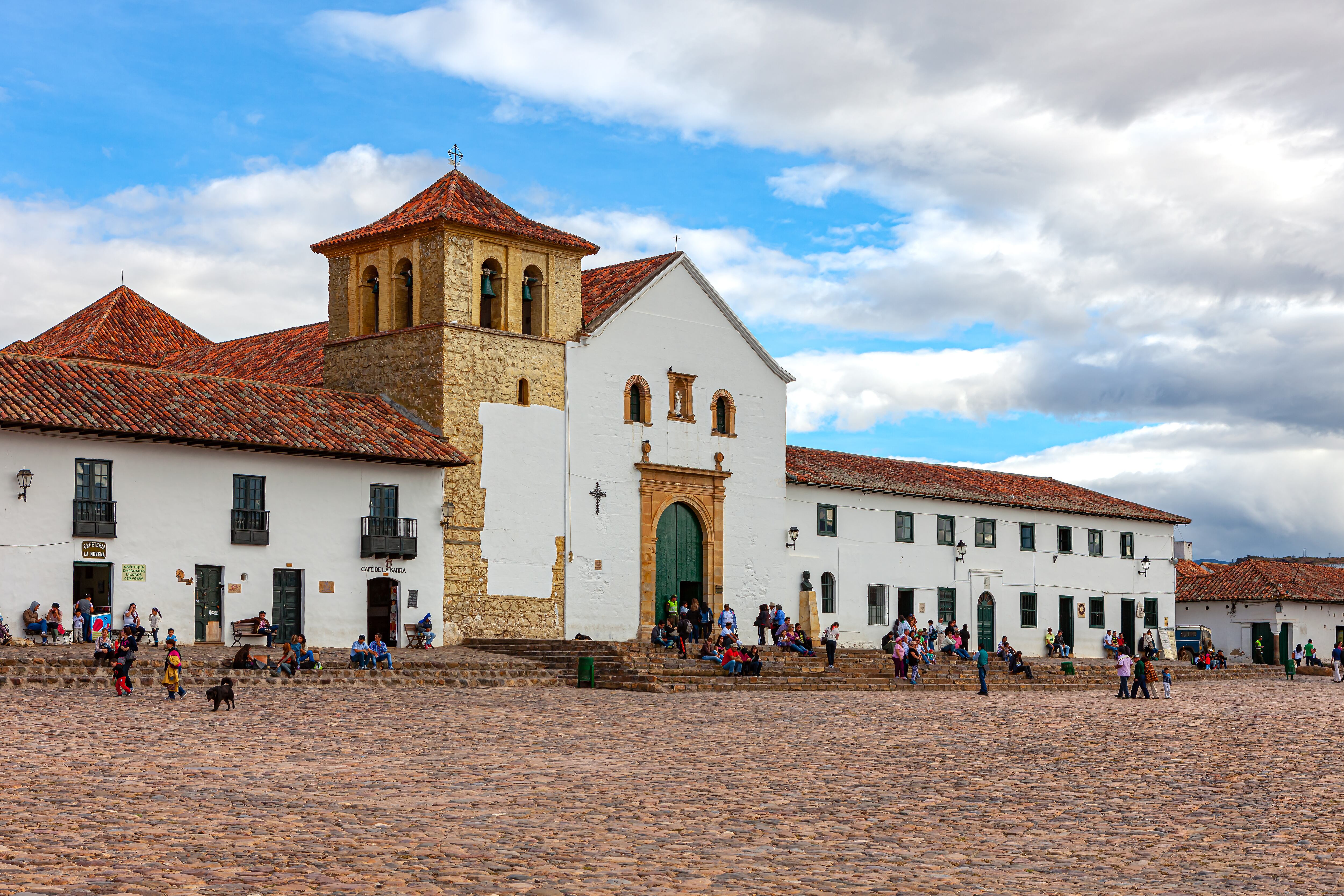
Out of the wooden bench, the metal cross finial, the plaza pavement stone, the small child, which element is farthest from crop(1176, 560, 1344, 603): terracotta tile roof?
the small child

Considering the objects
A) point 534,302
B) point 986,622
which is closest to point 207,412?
point 534,302

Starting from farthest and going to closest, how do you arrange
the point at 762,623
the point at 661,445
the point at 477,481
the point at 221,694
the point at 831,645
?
the point at 762,623
the point at 661,445
the point at 477,481
the point at 831,645
the point at 221,694

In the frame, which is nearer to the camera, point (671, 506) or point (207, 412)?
point (207, 412)

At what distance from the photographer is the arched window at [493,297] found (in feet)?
123

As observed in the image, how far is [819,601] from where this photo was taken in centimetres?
4406

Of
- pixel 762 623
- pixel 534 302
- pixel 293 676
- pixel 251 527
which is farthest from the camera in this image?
pixel 762 623

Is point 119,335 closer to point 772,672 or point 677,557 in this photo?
point 677,557

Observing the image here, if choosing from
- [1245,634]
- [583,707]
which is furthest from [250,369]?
[1245,634]

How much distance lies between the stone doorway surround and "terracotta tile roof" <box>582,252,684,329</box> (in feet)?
13.2

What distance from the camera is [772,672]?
3375 centimetres

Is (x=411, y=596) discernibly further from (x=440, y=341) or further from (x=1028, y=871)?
(x=1028, y=871)

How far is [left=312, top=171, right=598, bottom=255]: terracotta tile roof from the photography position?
36.7m

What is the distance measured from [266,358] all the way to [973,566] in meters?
22.4

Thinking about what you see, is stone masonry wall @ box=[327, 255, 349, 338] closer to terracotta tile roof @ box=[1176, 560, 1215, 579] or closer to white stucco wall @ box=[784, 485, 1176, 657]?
white stucco wall @ box=[784, 485, 1176, 657]
